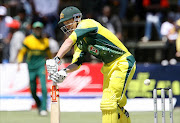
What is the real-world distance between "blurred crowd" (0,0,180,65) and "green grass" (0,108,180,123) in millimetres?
2421

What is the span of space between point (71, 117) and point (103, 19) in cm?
467

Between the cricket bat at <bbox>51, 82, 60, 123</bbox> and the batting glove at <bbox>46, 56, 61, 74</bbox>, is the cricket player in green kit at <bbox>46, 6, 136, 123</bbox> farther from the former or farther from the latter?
the cricket bat at <bbox>51, 82, 60, 123</bbox>

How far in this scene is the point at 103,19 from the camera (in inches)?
600

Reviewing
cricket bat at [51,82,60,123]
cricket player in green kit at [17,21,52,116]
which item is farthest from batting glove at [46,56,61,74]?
cricket player in green kit at [17,21,52,116]

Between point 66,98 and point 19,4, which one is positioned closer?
point 66,98

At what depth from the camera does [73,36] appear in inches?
247

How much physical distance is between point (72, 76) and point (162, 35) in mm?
3921

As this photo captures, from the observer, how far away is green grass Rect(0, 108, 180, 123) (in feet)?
34.6

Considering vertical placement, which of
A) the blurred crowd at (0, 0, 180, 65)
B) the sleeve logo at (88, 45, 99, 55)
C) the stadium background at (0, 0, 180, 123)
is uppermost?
the blurred crowd at (0, 0, 180, 65)

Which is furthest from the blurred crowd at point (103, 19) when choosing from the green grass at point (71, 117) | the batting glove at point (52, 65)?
the batting glove at point (52, 65)

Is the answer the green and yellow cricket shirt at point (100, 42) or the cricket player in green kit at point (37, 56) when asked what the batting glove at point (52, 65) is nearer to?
the green and yellow cricket shirt at point (100, 42)

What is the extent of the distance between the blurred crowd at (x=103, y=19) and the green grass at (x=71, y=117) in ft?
7.94

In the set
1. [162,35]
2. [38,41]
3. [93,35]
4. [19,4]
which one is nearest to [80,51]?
[93,35]

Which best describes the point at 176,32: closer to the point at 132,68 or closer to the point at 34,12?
the point at 34,12
